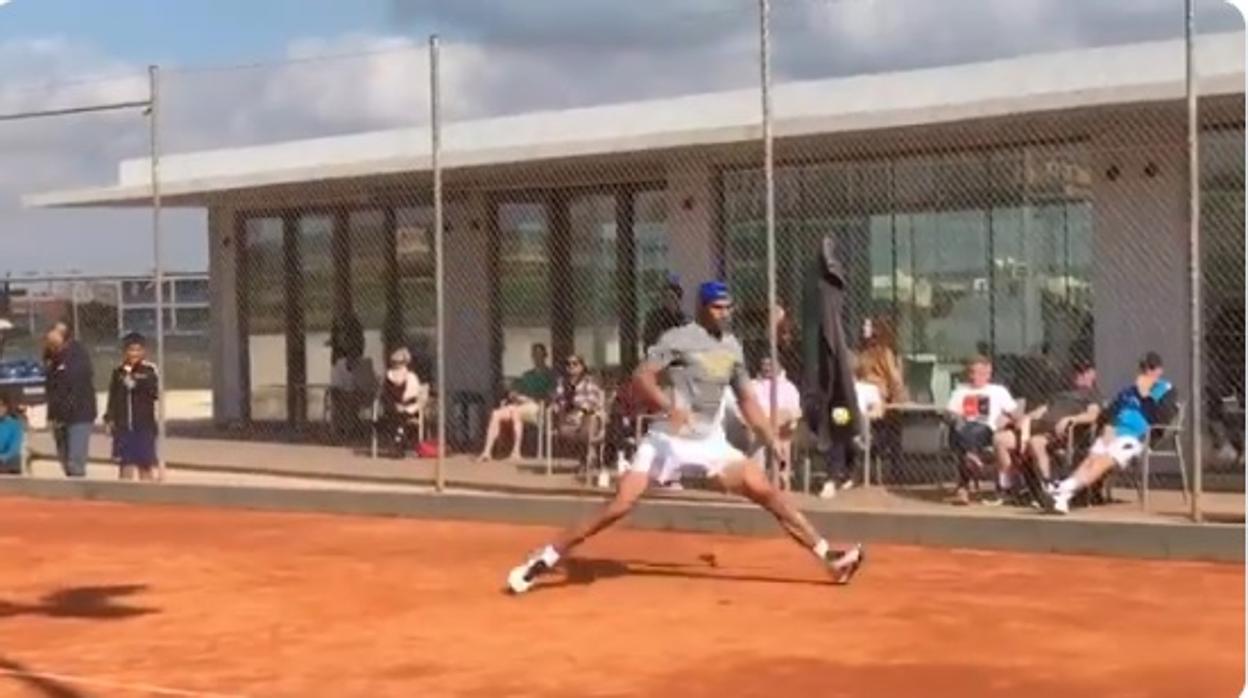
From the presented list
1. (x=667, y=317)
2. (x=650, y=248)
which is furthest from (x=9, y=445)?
(x=667, y=317)

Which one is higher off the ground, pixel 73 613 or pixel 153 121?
pixel 153 121

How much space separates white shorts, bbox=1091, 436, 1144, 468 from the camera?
12.0 metres

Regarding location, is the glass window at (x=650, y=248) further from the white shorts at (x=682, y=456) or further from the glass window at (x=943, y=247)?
the white shorts at (x=682, y=456)

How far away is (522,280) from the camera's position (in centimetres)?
2027

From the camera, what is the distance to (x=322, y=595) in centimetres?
1050

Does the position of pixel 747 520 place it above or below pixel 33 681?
above

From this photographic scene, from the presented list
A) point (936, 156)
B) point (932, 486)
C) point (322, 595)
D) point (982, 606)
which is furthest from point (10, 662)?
point (936, 156)

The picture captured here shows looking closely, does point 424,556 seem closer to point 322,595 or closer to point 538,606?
point 322,595

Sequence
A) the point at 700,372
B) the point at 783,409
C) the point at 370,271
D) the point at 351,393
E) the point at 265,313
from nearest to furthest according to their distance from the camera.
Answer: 1. the point at 700,372
2. the point at 783,409
3. the point at 351,393
4. the point at 370,271
5. the point at 265,313

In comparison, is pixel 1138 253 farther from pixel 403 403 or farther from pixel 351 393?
pixel 351 393

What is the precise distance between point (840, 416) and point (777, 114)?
4422mm

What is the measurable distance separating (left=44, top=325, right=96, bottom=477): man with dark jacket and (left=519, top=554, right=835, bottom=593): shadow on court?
7390mm

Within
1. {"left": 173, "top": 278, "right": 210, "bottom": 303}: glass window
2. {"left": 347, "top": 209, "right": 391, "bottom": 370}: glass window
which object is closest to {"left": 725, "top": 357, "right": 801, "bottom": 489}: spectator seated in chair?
{"left": 347, "top": 209, "right": 391, "bottom": 370}: glass window

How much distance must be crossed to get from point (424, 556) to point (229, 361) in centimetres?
1225
